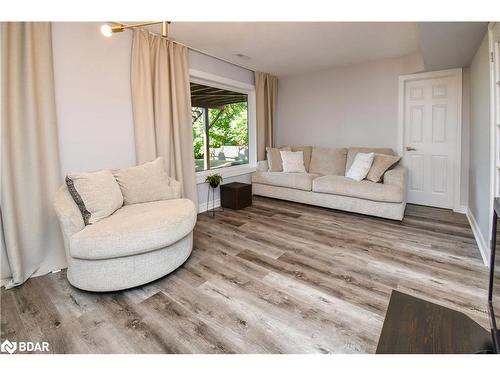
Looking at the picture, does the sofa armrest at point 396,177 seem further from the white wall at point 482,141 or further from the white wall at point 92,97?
the white wall at point 92,97

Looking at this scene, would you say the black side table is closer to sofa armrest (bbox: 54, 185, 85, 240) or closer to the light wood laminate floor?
the light wood laminate floor

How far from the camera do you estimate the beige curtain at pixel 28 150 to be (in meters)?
2.08

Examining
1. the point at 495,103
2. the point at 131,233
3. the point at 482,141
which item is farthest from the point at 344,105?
the point at 131,233

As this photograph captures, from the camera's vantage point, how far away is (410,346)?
829mm

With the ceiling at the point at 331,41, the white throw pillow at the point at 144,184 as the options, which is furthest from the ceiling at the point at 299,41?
the white throw pillow at the point at 144,184

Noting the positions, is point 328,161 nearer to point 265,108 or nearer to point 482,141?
point 265,108

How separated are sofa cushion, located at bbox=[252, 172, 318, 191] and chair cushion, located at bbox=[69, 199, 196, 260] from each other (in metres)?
2.37

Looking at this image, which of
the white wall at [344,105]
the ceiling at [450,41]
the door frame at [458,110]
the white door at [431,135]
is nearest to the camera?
the ceiling at [450,41]

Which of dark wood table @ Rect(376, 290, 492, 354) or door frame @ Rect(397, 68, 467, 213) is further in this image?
door frame @ Rect(397, 68, 467, 213)

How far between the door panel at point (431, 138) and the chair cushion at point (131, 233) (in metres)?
3.68

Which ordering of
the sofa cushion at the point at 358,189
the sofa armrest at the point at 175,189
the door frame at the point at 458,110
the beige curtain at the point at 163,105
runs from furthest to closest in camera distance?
the door frame at the point at 458,110, the sofa cushion at the point at 358,189, the beige curtain at the point at 163,105, the sofa armrest at the point at 175,189

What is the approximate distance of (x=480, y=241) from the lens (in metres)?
2.63

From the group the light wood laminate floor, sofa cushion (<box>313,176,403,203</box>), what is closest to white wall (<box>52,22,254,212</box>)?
the light wood laminate floor

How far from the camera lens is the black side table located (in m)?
4.12
